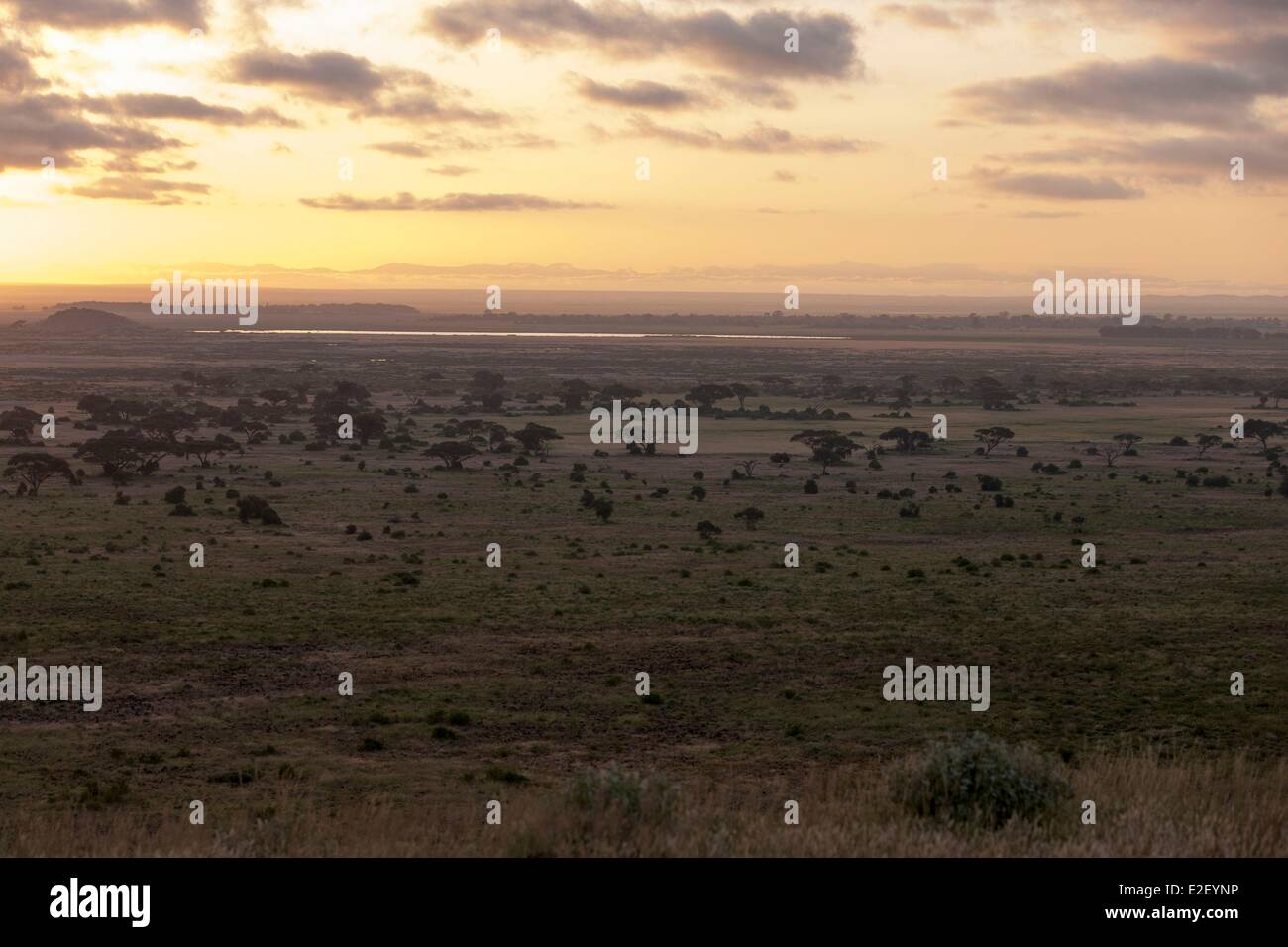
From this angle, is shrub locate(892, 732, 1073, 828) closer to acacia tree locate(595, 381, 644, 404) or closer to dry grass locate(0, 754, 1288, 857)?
dry grass locate(0, 754, 1288, 857)

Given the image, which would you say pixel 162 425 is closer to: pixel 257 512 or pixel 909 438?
pixel 257 512

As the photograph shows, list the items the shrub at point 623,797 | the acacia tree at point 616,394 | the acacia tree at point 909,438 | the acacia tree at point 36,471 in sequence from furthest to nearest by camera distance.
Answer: the acacia tree at point 616,394
the acacia tree at point 909,438
the acacia tree at point 36,471
the shrub at point 623,797

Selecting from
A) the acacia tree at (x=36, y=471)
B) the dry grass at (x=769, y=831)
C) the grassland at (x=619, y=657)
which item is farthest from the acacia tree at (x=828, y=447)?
the dry grass at (x=769, y=831)

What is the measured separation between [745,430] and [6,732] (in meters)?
79.2

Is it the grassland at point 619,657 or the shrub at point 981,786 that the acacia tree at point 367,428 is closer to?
the grassland at point 619,657

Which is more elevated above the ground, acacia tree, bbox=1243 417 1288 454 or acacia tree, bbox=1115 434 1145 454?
acacia tree, bbox=1243 417 1288 454

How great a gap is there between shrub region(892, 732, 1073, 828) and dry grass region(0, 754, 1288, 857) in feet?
0.90

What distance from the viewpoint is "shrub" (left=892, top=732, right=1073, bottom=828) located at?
12.8 m

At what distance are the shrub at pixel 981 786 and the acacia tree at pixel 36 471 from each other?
2129 inches

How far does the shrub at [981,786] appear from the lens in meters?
12.8

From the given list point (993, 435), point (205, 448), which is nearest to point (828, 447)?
point (993, 435)

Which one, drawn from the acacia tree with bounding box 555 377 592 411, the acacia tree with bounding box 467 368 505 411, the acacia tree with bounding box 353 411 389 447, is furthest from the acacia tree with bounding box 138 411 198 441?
the acacia tree with bounding box 555 377 592 411
